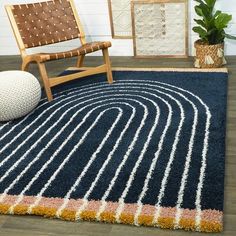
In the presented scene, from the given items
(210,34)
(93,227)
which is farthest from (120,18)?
(93,227)

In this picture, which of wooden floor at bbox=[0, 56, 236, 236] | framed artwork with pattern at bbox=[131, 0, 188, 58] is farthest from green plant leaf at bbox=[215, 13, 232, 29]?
wooden floor at bbox=[0, 56, 236, 236]

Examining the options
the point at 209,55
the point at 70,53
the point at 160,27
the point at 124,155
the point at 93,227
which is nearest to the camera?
the point at 93,227

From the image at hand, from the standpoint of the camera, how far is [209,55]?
119 inches

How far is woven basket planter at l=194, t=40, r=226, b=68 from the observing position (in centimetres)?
301

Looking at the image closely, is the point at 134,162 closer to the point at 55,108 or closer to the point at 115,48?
the point at 55,108

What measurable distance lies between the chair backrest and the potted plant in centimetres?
98

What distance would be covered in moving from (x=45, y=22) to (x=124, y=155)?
65.2 inches

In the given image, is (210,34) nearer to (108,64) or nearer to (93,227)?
(108,64)

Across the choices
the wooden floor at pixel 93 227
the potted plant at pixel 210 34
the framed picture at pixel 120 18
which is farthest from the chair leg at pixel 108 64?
the wooden floor at pixel 93 227

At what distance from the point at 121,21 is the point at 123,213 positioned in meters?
2.50

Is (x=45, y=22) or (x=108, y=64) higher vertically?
(x=45, y=22)

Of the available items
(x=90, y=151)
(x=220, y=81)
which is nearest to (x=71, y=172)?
(x=90, y=151)

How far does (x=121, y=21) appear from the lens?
361 cm

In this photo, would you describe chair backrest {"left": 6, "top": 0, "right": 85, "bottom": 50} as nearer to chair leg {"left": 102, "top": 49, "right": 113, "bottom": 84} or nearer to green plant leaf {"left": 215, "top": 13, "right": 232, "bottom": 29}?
chair leg {"left": 102, "top": 49, "right": 113, "bottom": 84}
